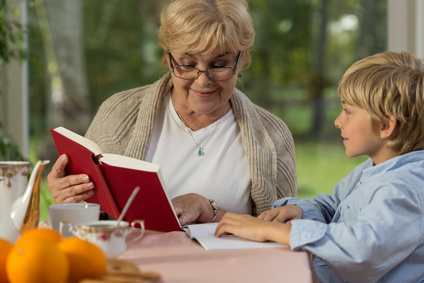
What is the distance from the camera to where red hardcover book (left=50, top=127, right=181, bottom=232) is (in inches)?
54.5

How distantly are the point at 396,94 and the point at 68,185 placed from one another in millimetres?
995

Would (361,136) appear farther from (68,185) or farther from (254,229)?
(68,185)

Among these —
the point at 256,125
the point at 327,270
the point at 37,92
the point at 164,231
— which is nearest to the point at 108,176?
the point at 164,231

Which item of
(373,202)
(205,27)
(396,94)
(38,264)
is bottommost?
(373,202)

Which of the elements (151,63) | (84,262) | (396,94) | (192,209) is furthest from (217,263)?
(151,63)

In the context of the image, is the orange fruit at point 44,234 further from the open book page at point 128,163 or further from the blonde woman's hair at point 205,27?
the blonde woman's hair at point 205,27

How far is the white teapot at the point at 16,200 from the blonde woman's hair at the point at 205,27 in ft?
2.82

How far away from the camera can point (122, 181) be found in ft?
4.75

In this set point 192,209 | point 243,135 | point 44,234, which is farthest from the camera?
point 243,135

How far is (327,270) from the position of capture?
153 centimetres

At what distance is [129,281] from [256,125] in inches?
55.4

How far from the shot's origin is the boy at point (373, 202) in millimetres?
1264

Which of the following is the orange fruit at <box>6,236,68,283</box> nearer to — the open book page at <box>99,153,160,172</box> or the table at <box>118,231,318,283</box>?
the table at <box>118,231,318,283</box>

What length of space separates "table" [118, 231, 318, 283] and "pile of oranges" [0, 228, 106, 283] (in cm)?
17
